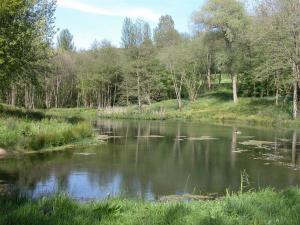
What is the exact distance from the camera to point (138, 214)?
8.27 meters

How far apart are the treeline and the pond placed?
8321mm

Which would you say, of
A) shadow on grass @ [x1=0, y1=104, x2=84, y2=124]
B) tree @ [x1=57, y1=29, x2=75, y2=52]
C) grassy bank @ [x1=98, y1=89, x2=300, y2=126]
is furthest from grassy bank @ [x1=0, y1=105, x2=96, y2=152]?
tree @ [x1=57, y1=29, x2=75, y2=52]

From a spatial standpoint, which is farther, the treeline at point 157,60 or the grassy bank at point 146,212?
the treeline at point 157,60

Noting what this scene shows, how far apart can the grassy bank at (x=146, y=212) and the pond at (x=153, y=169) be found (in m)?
2.78

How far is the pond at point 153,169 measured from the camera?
1475 cm

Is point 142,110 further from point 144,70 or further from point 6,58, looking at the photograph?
point 6,58

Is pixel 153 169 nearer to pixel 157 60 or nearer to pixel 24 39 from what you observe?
pixel 24 39

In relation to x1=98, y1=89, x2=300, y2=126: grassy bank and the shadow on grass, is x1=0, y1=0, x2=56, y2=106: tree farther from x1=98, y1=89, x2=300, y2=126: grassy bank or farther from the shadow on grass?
x1=98, y1=89, x2=300, y2=126: grassy bank

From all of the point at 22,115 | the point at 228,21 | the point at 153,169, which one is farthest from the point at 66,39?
the point at 153,169

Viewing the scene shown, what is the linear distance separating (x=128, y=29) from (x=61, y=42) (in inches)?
1504

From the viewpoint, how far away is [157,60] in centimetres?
6719

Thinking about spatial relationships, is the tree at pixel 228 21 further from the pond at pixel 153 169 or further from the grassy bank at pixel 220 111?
the pond at pixel 153 169

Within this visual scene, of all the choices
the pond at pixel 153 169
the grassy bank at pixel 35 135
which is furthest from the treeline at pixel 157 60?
the pond at pixel 153 169

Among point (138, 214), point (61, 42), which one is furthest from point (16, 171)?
point (61, 42)
